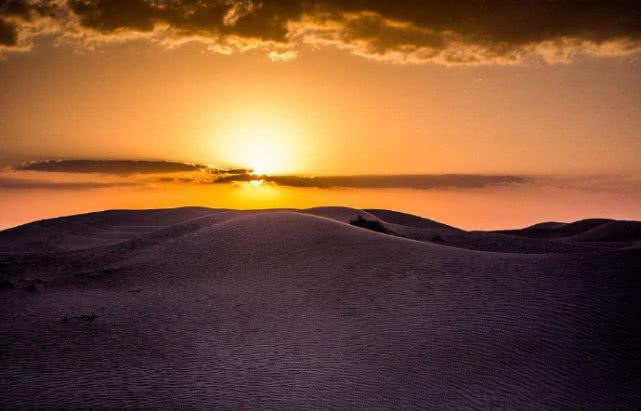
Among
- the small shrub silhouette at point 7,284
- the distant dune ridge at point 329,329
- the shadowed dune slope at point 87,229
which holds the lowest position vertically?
the shadowed dune slope at point 87,229

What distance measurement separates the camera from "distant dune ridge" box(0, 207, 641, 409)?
8.96 metres

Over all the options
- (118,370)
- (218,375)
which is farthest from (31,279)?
(218,375)

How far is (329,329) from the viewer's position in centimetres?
1204

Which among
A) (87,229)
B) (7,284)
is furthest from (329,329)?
(87,229)

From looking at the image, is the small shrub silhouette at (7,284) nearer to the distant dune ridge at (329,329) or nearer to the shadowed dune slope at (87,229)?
the distant dune ridge at (329,329)

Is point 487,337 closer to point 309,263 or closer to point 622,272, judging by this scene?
point 622,272

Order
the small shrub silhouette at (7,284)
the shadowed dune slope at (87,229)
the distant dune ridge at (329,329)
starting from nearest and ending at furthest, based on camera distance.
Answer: the distant dune ridge at (329,329) → the small shrub silhouette at (7,284) → the shadowed dune slope at (87,229)

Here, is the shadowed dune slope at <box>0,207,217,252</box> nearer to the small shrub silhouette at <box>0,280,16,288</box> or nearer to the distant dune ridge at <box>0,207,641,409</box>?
the small shrub silhouette at <box>0,280,16,288</box>

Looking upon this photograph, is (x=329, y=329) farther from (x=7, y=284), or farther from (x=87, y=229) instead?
(x=87, y=229)

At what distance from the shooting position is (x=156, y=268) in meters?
19.1

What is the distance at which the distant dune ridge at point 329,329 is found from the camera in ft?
29.4

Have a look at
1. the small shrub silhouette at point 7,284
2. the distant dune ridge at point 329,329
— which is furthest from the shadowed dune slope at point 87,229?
the distant dune ridge at point 329,329

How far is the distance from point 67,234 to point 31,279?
22793 millimetres

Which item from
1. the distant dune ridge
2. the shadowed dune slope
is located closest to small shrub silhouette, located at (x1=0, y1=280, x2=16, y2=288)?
the distant dune ridge
